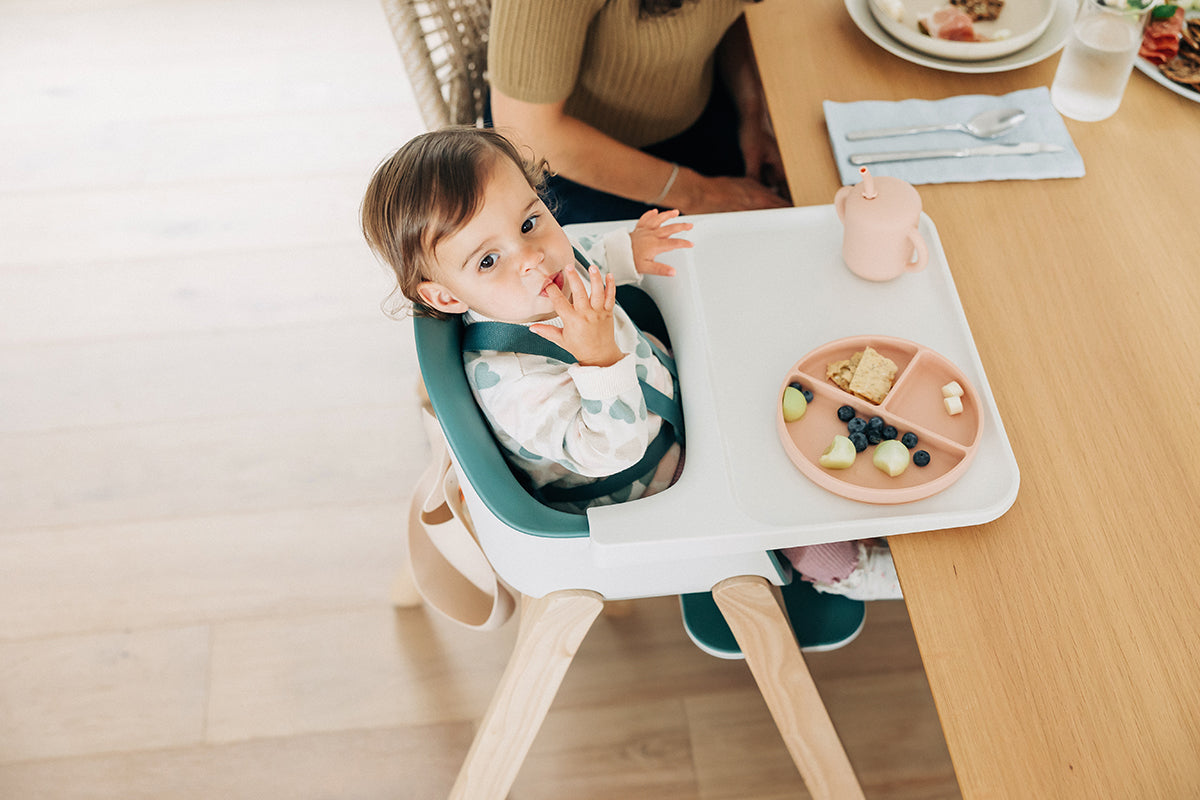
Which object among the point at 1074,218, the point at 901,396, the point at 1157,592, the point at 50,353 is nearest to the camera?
the point at 1157,592

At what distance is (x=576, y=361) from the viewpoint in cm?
92

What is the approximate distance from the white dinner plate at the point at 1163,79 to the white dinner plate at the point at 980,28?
122 millimetres

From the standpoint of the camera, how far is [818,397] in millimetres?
864

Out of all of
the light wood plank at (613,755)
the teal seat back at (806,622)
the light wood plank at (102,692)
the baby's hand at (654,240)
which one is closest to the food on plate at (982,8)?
the baby's hand at (654,240)

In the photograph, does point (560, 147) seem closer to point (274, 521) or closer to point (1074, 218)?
point (1074, 218)

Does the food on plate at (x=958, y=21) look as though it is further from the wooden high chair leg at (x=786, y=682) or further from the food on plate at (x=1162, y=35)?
the wooden high chair leg at (x=786, y=682)

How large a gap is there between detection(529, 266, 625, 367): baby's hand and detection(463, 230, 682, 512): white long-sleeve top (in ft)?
0.06

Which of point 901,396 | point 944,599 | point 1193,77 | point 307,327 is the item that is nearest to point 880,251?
point 901,396

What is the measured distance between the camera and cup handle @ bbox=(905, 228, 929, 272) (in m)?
0.90

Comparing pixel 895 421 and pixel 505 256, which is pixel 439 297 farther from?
pixel 895 421

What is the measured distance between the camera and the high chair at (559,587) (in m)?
0.85

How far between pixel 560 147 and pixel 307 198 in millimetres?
1168

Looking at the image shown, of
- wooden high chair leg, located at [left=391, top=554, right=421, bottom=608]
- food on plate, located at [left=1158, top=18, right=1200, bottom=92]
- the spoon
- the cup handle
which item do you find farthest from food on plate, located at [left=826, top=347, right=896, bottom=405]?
wooden high chair leg, located at [left=391, top=554, right=421, bottom=608]

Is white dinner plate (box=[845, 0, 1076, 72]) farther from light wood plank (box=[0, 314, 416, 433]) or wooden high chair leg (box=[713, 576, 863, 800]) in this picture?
light wood plank (box=[0, 314, 416, 433])
